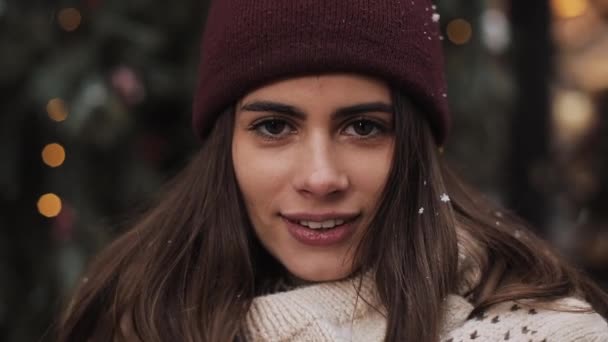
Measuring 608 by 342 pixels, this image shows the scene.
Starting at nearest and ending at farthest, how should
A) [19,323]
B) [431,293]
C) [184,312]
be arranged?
[431,293], [184,312], [19,323]

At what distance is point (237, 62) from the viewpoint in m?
2.49

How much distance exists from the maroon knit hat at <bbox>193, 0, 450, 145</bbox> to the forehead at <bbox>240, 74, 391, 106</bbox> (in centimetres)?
2

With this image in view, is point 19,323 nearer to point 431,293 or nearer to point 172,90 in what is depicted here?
point 172,90

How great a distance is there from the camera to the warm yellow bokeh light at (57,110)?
346 cm

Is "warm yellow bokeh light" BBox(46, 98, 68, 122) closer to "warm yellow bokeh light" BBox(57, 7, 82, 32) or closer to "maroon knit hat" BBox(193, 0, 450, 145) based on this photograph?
"warm yellow bokeh light" BBox(57, 7, 82, 32)

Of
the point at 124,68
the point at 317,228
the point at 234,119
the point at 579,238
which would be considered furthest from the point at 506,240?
the point at 579,238

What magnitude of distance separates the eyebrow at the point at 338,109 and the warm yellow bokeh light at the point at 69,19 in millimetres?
1406

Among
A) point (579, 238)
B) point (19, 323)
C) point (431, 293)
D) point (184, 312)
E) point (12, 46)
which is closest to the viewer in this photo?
point (431, 293)

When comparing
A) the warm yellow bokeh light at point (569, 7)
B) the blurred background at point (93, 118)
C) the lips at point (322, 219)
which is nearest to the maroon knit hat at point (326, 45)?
the lips at point (322, 219)

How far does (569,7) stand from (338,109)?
5.43 meters

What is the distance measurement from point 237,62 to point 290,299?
1.90 feet

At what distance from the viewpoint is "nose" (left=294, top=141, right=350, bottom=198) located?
7.60 ft

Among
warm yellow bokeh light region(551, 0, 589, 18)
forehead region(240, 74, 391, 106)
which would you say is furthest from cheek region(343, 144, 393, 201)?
warm yellow bokeh light region(551, 0, 589, 18)

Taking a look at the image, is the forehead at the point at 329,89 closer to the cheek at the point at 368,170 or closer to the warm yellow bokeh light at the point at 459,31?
the cheek at the point at 368,170
